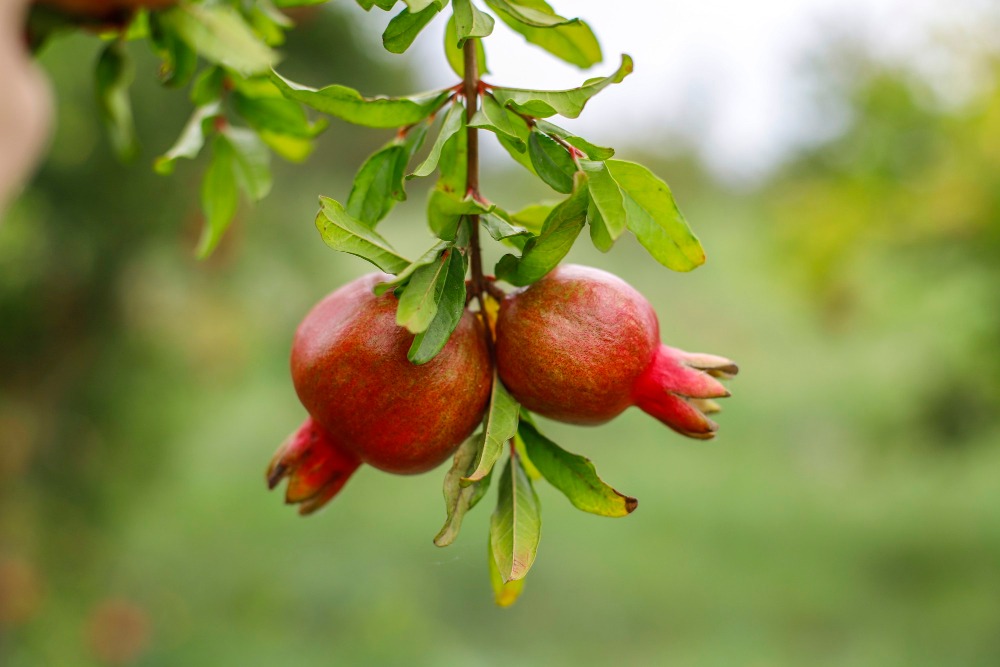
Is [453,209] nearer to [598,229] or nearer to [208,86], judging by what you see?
[598,229]

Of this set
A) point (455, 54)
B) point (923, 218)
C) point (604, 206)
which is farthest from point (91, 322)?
point (923, 218)

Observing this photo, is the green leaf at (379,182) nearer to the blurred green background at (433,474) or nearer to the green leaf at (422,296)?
the green leaf at (422,296)

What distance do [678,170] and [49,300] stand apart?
9.11m

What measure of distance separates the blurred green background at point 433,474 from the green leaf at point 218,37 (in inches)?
76.7

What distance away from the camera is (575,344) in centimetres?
59

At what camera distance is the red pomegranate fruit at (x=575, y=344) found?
1.91ft

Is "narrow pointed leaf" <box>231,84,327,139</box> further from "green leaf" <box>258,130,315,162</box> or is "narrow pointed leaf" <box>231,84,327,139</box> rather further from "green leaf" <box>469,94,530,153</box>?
"green leaf" <box>469,94,530,153</box>

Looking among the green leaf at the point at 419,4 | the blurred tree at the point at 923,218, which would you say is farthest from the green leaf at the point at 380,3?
the blurred tree at the point at 923,218

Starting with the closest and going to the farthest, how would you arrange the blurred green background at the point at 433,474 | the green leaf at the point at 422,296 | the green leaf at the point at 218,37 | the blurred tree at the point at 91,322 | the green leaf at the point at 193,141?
the green leaf at the point at 422,296, the green leaf at the point at 218,37, the green leaf at the point at 193,141, the blurred tree at the point at 91,322, the blurred green background at the point at 433,474

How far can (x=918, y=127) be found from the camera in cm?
447

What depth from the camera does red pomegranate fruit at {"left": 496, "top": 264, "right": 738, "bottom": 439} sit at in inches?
23.0

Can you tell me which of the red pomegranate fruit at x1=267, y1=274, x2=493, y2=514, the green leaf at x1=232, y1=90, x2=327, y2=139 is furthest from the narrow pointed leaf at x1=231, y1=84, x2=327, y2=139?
the red pomegranate fruit at x1=267, y1=274, x2=493, y2=514

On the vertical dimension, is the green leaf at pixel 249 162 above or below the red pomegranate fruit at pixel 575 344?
below

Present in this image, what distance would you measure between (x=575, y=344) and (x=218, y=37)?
329 millimetres
